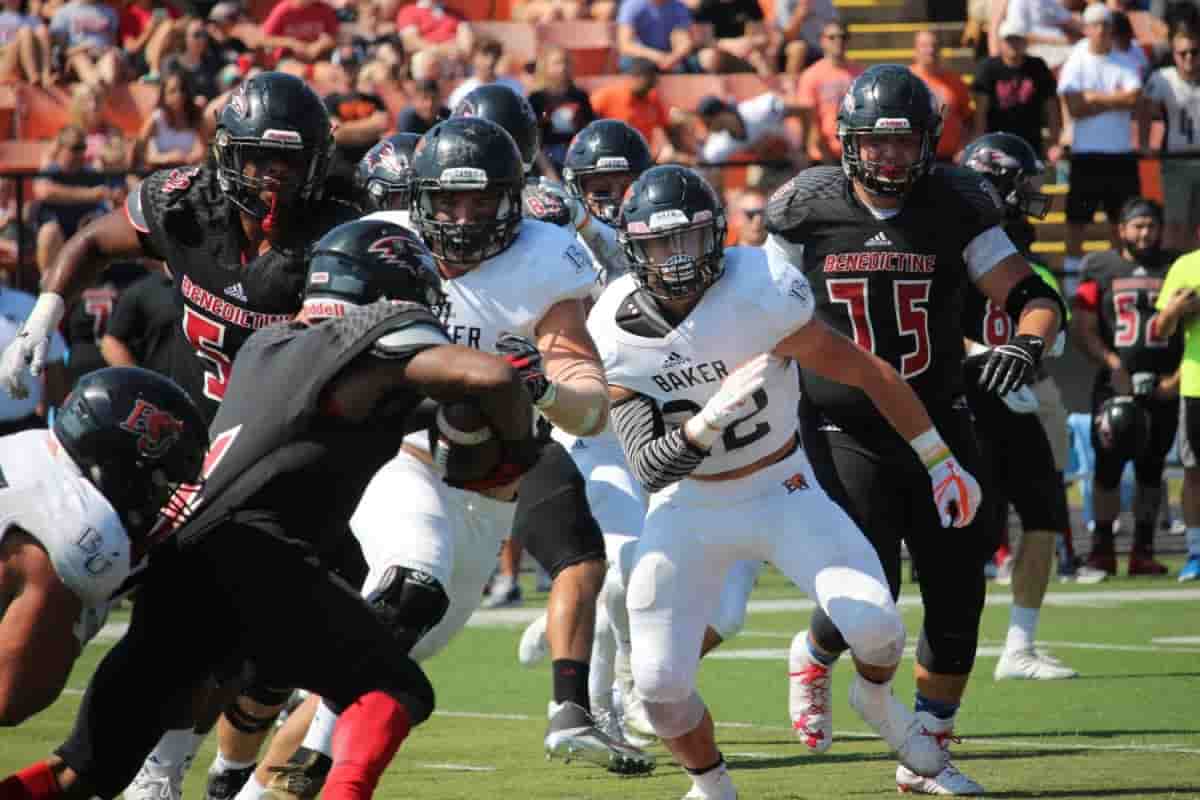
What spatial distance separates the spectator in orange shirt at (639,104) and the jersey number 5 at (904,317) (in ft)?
24.3

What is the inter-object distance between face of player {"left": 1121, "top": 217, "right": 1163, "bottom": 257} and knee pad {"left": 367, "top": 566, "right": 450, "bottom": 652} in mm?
7658

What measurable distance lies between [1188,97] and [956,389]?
8.43 meters

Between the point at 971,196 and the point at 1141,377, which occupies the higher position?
the point at 971,196

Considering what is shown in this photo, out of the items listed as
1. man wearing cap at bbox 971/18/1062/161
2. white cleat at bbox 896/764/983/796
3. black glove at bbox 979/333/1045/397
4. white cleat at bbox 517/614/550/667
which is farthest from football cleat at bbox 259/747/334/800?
man wearing cap at bbox 971/18/1062/161

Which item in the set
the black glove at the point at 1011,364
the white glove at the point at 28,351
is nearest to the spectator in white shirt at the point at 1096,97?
the black glove at the point at 1011,364

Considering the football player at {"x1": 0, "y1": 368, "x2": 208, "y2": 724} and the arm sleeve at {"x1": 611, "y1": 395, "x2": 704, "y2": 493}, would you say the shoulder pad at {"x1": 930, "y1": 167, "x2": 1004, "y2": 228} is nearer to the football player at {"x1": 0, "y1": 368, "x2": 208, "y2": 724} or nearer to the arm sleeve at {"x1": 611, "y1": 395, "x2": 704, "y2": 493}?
the arm sleeve at {"x1": 611, "y1": 395, "x2": 704, "y2": 493}

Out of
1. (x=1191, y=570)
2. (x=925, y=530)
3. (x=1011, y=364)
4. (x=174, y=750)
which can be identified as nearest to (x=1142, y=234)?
(x=1191, y=570)

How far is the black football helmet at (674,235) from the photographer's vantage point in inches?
227

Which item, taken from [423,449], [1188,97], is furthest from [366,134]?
[423,449]

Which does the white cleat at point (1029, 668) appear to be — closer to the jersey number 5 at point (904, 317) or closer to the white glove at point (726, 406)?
the jersey number 5 at point (904, 317)

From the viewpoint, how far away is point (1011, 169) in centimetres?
773

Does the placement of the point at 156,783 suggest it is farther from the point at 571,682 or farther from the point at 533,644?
the point at 533,644

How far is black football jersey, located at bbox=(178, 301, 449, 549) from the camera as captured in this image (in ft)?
14.2

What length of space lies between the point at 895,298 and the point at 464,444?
2522 mm
